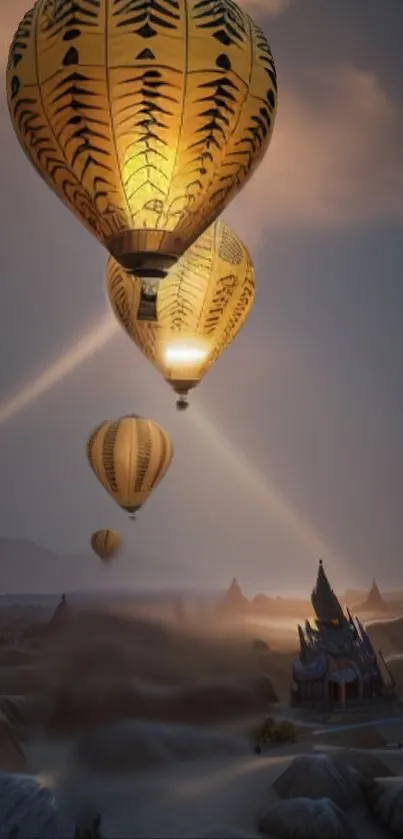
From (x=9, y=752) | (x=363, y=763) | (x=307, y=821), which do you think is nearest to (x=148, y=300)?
(x=307, y=821)

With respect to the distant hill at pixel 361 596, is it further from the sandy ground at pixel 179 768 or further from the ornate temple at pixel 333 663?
the sandy ground at pixel 179 768

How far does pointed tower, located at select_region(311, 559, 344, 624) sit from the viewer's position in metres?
5.40

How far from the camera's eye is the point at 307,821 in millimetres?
4129

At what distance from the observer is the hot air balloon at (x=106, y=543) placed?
18.9ft

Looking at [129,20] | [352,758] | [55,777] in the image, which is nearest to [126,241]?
[129,20]

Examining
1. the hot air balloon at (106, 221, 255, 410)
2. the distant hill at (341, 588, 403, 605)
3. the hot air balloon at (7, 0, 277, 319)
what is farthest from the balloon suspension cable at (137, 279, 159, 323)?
the distant hill at (341, 588, 403, 605)

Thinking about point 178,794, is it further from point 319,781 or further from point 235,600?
point 235,600

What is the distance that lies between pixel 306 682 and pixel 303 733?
0.32m

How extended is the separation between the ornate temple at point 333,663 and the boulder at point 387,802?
82 cm

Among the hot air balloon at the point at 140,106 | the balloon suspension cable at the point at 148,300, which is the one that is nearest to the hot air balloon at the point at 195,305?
the balloon suspension cable at the point at 148,300

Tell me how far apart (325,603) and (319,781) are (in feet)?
4.09

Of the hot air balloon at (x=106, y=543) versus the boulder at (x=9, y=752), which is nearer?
the boulder at (x=9, y=752)

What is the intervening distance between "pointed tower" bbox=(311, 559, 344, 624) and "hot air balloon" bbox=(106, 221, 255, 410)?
7.56 feet

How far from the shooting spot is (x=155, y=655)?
514cm
